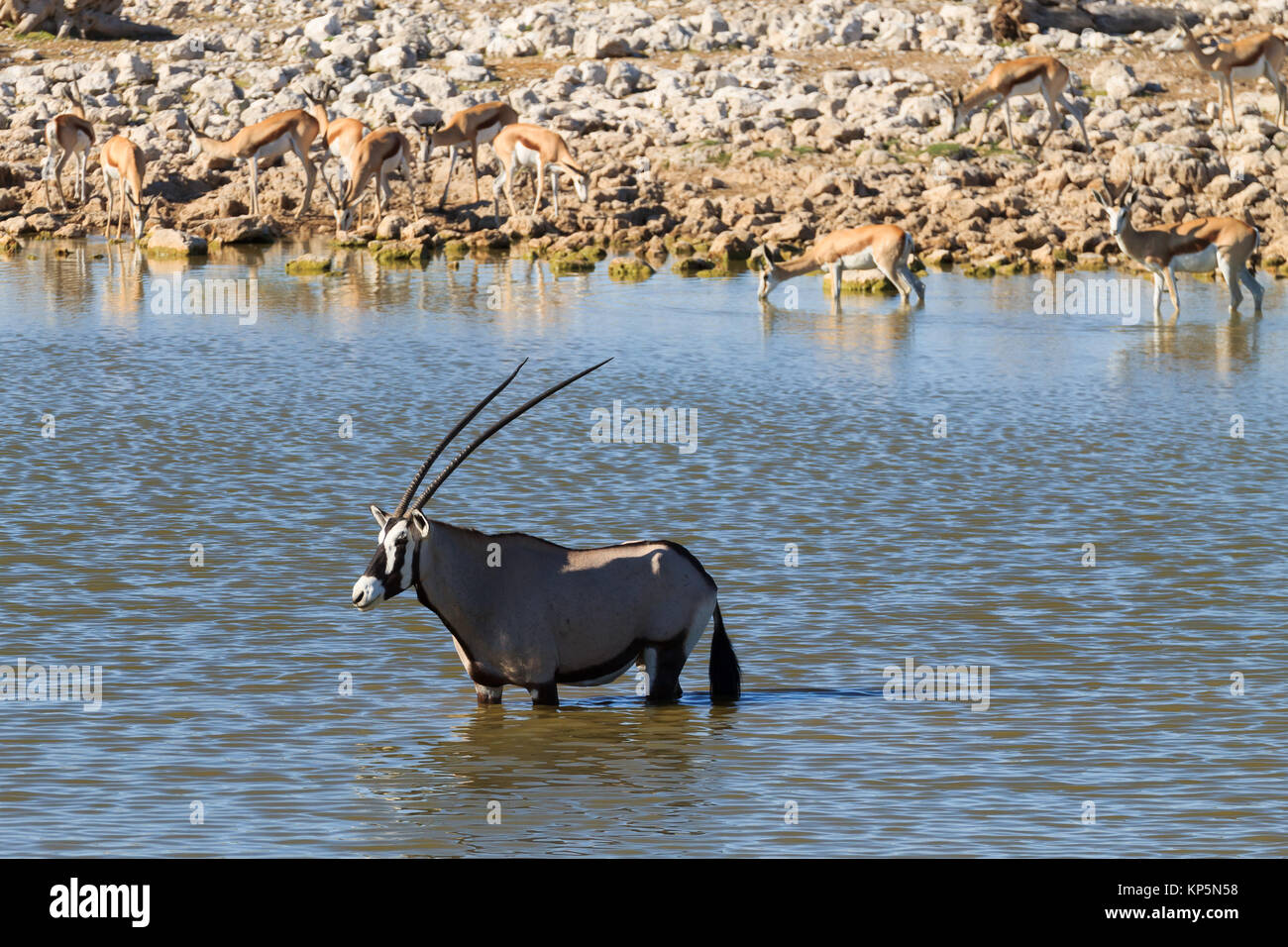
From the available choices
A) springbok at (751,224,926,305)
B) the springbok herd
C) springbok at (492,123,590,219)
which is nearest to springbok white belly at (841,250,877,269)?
springbok at (751,224,926,305)

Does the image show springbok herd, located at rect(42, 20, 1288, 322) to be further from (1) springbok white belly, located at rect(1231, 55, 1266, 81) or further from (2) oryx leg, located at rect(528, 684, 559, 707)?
(2) oryx leg, located at rect(528, 684, 559, 707)

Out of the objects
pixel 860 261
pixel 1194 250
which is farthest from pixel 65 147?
pixel 1194 250

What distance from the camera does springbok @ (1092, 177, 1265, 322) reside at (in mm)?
22094

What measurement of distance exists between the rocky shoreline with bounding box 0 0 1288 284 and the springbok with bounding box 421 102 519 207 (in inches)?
24.3

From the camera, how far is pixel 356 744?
24.7 ft

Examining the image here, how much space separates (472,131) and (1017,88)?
7566 mm

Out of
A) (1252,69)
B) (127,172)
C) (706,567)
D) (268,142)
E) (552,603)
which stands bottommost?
(706,567)

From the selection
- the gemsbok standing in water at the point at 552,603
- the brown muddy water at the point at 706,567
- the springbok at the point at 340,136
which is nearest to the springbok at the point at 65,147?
the springbok at the point at 340,136

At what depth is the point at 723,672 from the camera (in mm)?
8062

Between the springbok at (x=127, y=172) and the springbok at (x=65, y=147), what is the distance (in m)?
0.89

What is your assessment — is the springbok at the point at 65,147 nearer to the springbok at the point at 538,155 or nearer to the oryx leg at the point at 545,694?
the springbok at the point at 538,155

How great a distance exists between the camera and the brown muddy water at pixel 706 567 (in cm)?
679

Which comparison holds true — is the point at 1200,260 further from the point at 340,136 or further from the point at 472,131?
the point at 340,136

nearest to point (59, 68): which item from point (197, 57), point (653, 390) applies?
point (197, 57)
